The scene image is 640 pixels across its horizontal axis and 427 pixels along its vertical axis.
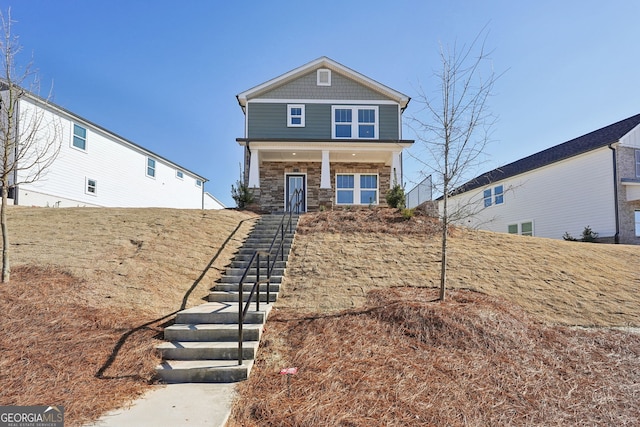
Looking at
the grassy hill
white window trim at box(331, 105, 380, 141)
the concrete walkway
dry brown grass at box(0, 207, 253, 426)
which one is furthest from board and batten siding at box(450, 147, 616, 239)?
the concrete walkway

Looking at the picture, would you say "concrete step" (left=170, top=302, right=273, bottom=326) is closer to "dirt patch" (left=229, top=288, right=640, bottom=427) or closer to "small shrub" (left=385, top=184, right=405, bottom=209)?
"dirt patch" (left=229, top=288, right=640, bottom=427)

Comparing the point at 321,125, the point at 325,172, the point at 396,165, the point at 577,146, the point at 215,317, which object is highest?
the point at 321,125

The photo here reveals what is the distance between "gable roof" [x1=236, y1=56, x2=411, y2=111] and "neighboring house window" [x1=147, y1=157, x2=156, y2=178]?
29.2 ft

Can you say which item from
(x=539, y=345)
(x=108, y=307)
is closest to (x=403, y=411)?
(x=539, y=345)

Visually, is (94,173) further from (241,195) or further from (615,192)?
(615,192)

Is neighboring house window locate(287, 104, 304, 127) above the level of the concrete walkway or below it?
above

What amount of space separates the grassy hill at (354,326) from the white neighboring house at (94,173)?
658 centimetres

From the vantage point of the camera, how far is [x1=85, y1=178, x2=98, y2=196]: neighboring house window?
17141mm

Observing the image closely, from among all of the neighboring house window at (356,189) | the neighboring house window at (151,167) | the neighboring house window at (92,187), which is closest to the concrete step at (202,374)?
the neighboring house window at (356,189)

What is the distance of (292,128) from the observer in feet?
55.5

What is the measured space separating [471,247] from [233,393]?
756 cm

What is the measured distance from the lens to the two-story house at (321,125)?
16.9m

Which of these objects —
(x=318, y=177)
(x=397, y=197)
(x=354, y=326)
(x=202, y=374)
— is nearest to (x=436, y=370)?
(x=354, y=326)

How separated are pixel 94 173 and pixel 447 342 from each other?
62.2 ft
